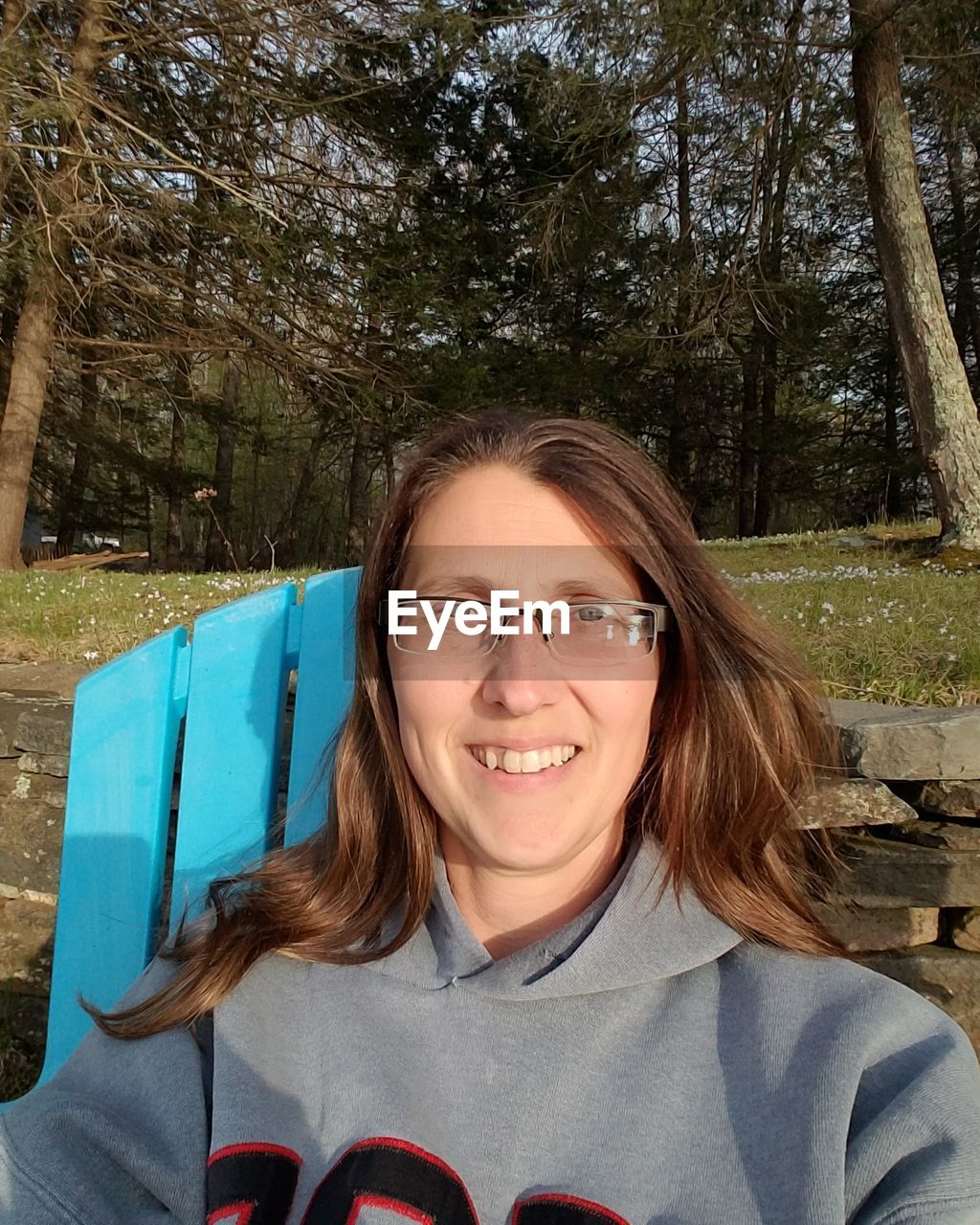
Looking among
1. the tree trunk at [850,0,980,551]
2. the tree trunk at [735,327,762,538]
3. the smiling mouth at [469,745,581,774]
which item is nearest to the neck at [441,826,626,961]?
the smiling mouth at [469,745,581,774]

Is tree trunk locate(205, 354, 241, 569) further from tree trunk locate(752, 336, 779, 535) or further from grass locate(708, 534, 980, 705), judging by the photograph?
grass locate(708, 534, 980, 705)

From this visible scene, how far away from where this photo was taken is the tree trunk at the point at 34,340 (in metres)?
6.70

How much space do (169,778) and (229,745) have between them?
0.48 ft

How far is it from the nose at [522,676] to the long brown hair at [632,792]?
0.21 m

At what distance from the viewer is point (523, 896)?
4.28 ft

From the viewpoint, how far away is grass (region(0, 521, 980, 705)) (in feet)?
8.09

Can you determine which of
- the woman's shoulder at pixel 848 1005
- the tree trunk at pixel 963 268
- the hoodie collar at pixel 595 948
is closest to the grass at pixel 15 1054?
the hoodie collar at pixel 595 948

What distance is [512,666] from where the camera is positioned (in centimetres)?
120

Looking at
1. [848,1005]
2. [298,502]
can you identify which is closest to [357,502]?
[298,502]

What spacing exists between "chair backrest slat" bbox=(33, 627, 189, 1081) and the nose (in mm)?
978

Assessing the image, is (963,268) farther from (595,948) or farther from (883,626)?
(595,948)

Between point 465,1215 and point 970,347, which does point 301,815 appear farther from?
point 970,347

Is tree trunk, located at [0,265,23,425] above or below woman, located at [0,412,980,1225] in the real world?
above

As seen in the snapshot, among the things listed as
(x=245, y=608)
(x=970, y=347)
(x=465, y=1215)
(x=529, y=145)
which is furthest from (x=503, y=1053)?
(x=970, y=347)
